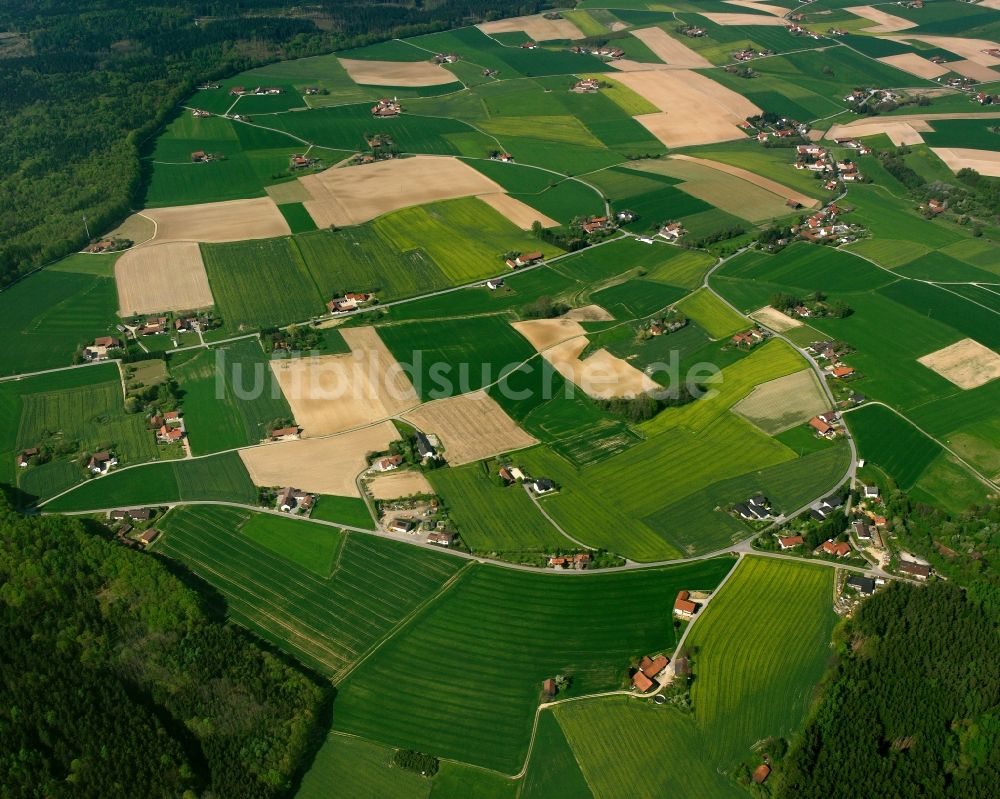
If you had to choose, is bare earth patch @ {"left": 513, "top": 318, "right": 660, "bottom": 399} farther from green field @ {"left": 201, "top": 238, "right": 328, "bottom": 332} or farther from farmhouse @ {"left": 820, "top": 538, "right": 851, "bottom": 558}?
green field @ {"left": 201, "top": 238, "right": 328, "bottom": 332}

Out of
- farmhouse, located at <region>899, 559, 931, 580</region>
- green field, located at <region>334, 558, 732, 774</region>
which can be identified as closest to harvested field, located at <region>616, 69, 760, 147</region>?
farmhouse, located at <region>899, 559, 931, 580</region>

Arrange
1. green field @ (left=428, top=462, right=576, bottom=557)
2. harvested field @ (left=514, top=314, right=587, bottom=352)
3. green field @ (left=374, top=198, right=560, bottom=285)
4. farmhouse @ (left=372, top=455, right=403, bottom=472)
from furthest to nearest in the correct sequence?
1. green field @ (left=374, top=198, right=560, bottom=285)
2. harvested field @ (left=514, top=314, right=587, bottom=352)
3. farmhouse @ (left=372, top=455, right=403, bottom=472)
4. green field @ (left=428, top=462, right=576, bottom=557)

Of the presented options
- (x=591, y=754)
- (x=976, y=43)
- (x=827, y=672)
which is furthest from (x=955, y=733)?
(x=976, y=43)

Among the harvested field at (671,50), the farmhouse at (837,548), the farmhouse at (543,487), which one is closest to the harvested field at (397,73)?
the harvested field at (671,50)

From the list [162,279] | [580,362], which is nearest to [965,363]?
[580,362]

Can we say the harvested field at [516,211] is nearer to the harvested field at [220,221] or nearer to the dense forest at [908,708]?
the harvested field at [220,221]
